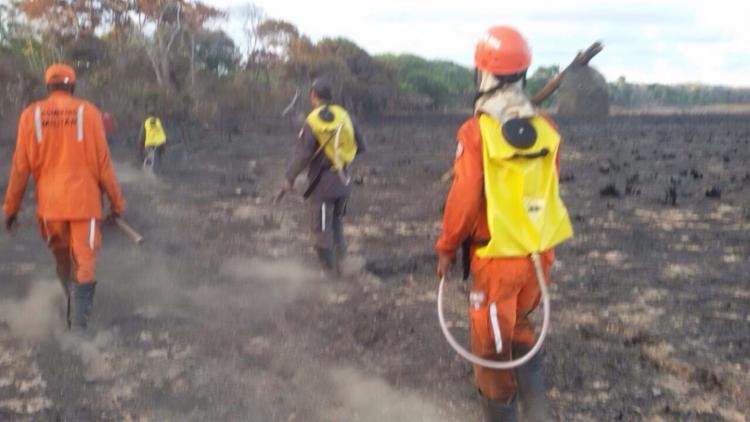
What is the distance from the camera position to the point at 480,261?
4664 millimetres

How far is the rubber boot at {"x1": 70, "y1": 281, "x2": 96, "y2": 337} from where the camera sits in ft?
23.1

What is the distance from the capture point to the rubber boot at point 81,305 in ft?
23.1

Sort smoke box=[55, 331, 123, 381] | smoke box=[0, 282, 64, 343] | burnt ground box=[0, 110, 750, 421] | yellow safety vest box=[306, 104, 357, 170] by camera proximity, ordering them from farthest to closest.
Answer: yellow safety vest box=[306, 104, 357, 170], smoke box=[0, 282, 64, 343], smoke box=[55, 331, 123, 381], burnt ground box=[0, 110, 750, 421]

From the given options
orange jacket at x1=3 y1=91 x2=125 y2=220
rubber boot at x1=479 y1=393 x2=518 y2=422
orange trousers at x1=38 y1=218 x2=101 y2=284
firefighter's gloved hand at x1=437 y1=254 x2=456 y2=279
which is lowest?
rubber boot at x1=479 y1=393 x2=518 y2=422

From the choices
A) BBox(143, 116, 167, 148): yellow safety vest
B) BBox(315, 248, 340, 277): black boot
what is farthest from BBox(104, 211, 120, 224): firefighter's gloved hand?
BBox(143, 116, 167, 148): yellow safety vest

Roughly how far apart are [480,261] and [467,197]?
32 centimetres

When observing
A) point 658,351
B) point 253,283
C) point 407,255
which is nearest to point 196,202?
point 407,255

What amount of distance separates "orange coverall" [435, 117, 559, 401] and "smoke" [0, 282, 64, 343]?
380 cm

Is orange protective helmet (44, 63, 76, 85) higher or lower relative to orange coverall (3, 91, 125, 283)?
higher

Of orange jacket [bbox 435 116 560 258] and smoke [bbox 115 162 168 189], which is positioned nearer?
orange jacket [bbox 435 116 560 258]

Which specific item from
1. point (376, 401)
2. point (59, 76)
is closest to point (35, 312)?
point (59, 76)

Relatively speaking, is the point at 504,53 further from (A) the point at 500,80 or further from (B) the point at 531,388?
(B) the point at 531,388

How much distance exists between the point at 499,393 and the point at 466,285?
403cm

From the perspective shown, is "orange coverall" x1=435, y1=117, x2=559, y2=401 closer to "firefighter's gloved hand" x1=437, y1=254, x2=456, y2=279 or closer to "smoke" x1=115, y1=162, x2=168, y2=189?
"firefighter's gloved hand" x1=437, y1=254, x2=456, y2=279
